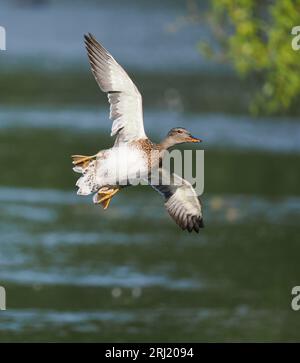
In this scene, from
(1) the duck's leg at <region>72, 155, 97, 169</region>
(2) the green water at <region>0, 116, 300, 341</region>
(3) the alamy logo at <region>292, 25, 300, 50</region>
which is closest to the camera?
(1) the duck's leg at <region>72, 155, 97, 169</region>

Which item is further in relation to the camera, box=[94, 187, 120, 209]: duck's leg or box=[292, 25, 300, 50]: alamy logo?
box=[292, 25, 300, 50]: alamy logo

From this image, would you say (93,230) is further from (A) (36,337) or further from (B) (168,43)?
(B) (168,43)

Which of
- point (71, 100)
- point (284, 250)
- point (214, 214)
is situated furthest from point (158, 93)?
point (284, 250)

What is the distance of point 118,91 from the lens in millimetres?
12086

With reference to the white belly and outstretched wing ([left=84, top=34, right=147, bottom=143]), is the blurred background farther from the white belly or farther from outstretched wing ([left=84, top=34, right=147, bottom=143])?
the white belly

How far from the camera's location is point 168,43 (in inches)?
1929

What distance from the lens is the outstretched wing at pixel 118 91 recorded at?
11.9 m

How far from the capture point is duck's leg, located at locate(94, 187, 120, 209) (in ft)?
38.3

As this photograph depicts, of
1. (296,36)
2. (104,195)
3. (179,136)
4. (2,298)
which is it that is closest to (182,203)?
(179,136)

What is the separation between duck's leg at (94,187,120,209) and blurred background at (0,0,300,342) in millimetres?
6629

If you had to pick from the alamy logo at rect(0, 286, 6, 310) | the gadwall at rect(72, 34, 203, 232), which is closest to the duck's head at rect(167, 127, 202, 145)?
the gadwall at rect(72, 34, 203, 232)

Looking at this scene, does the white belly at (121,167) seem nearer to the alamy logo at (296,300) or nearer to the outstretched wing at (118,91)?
the outstretched wing at (118,91)

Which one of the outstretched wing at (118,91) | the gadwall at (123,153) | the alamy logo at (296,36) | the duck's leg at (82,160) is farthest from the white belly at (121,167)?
the alamy logo at (296,36)

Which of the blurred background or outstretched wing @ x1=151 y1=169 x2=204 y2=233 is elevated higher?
the blurred background
